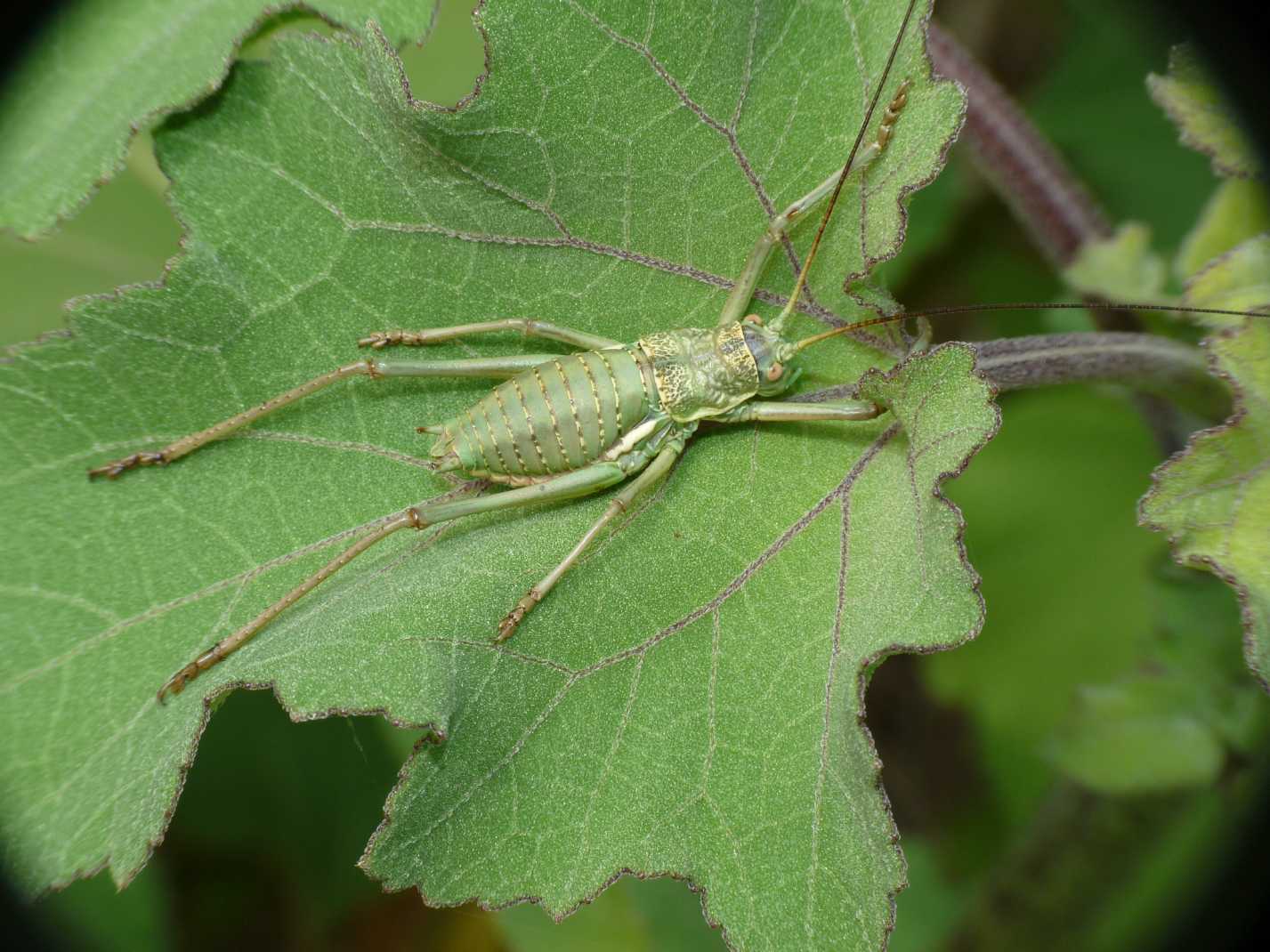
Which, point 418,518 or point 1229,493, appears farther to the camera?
point 418,518

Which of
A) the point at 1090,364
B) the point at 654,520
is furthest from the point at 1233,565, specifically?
the point at 654,520

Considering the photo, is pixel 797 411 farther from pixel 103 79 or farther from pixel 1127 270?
pixel 103 79

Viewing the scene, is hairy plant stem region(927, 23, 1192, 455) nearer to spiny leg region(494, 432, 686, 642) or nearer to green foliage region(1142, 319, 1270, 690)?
green foliage region(1142, 319, 1270, 690)

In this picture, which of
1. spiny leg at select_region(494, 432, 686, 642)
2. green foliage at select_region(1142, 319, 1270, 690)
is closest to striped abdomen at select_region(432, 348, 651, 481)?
spiny leg at select_region(494, 432, 686, 642)

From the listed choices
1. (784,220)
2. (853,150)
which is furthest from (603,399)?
(853,150)

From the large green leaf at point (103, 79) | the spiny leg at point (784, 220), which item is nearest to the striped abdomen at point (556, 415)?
the spiny leg at point (784, 220)
